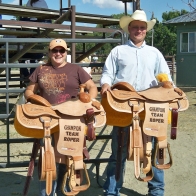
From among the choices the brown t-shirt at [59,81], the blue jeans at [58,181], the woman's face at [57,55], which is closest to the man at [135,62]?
the brown t-shirt at [59,81]

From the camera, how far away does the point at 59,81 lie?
9.48 ft

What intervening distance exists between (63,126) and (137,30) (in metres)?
1.03

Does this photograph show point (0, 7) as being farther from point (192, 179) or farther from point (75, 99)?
point (192, 179)

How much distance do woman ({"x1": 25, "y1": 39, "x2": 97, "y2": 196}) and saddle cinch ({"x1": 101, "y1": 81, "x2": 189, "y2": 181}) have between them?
221 mm

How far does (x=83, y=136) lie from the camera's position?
282cm

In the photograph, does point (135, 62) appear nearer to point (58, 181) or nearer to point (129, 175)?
point (58, 181)

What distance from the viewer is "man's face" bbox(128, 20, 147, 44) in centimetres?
312

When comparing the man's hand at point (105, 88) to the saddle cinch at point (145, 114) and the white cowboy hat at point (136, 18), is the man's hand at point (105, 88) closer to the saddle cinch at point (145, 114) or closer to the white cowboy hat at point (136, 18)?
the saddle cinch at point (145, 114)

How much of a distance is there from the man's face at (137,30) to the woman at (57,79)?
1.73 ft

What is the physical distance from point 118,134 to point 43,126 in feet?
2.42

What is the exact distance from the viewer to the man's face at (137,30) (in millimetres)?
3119

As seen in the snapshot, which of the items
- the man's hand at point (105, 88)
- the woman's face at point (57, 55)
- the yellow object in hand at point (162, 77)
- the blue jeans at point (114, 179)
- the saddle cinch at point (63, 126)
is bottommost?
the blue jeans at point (114, 179)

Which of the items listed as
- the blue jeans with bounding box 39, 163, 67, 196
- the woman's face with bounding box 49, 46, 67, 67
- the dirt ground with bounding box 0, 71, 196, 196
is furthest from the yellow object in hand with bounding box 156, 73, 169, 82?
the dirt ground with bounding box 0, 71, 196, 196

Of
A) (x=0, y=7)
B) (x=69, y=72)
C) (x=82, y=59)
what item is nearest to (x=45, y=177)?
(x=69, y=72)
